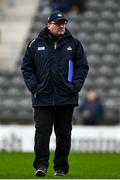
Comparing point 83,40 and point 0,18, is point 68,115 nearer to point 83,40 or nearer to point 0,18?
point 83,40

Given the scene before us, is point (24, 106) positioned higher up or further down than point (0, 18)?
further down

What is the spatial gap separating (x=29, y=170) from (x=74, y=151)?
615 centimetres

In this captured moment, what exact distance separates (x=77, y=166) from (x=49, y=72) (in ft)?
11.0

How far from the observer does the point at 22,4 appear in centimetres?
2962

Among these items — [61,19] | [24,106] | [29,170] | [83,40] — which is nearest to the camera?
[61,19]

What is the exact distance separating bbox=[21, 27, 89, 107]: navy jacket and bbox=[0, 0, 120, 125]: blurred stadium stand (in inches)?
435

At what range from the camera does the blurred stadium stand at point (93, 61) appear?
963 inches

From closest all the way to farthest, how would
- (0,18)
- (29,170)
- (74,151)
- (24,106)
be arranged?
1. (29,170)
2. (74,151)
3. (24,106)
4. (0,18)

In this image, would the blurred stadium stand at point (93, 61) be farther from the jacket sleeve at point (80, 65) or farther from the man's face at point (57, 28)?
the man's face at point (57, 28)

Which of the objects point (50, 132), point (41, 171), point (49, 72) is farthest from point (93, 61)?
point (41, 171)

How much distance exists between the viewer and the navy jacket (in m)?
11.4

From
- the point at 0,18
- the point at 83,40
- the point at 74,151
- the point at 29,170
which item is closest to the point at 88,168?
the point at 29,170

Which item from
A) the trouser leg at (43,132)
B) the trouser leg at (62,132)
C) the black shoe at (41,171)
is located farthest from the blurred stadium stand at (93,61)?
the black shoe at (41,171)

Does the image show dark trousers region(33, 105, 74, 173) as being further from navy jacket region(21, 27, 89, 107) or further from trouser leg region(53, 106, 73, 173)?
navy jacket region(21, 27, 89, 107)
